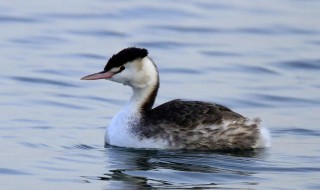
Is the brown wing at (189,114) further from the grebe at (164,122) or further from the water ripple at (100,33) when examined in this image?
the water ripple at (100,33)

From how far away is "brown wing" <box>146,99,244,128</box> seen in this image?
12453 millimetres

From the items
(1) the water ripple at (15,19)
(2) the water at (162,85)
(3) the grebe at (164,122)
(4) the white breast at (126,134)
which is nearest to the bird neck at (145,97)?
(3) the grebe at (164,122)

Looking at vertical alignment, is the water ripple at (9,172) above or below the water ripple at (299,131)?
below

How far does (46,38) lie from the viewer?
62.3 feet

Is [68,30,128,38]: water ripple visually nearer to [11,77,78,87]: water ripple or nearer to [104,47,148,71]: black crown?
[11,77,78,87]: water ripple

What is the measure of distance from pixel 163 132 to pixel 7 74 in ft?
14.0

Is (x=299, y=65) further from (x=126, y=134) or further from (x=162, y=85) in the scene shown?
(x=126, y=134)

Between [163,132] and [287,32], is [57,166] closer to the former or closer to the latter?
[163,132]

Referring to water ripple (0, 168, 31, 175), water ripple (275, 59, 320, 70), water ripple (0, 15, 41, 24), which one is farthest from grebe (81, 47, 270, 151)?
water ripple (0, 15, 41, 24)

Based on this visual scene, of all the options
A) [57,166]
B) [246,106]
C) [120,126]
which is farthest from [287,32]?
[57,166]

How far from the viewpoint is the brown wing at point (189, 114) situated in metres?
12.5

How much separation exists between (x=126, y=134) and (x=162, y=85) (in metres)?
3.74

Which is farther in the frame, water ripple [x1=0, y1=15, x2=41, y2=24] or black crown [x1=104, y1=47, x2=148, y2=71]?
water ripple [x1=0, y1=15, x2=41, y2=24]

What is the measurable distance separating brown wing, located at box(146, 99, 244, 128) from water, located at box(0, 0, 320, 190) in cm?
34
